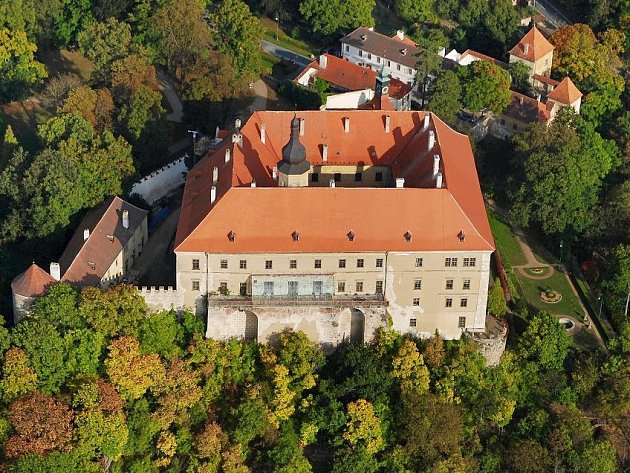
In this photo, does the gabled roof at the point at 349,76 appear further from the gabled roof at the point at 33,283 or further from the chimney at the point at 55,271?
the gabled roof at the point at 33,283

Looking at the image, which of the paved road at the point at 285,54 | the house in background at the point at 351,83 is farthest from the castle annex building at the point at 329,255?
the paved road at the point at 285,54

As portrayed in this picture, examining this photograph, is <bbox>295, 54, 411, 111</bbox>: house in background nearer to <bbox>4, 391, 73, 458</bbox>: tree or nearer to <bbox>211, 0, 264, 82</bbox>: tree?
<bbox>211, 0, 264, 82</bbox>: tree

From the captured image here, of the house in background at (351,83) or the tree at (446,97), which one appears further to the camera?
the house in background at (351,83)

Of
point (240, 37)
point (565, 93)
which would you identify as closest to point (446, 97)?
point (565, 93)

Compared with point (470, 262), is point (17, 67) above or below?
below

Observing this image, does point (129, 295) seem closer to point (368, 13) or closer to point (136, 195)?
point (136, 195)

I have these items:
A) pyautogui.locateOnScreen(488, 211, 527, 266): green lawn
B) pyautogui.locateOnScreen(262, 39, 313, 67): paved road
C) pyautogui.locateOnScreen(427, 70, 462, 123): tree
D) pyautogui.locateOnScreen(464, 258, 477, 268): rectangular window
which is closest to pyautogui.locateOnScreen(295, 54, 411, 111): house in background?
pyautogui.locateOnScreen(427, 70, 462, 123): tree

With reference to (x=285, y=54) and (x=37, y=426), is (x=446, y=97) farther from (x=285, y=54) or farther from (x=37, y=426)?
(x=37, y=426)
